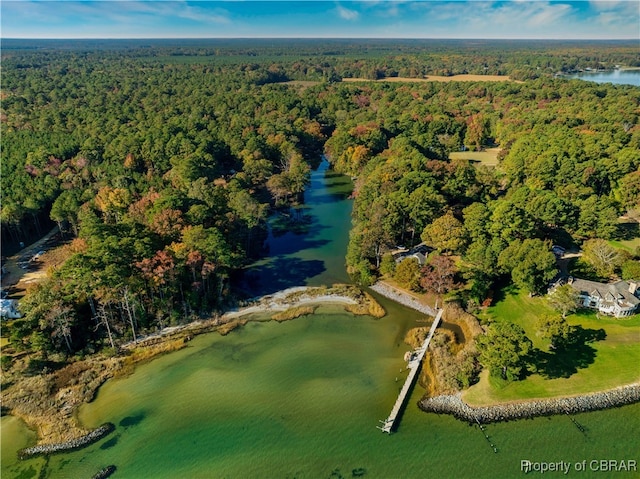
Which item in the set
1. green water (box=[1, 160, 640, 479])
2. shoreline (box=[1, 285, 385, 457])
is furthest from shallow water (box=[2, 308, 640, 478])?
shoreline (box=[1, 285, 385, 457])

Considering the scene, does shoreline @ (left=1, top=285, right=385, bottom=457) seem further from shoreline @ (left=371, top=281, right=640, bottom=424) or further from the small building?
the small building

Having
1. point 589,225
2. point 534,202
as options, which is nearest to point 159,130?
point 534,202

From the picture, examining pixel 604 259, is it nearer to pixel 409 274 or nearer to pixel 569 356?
pixel 569 356

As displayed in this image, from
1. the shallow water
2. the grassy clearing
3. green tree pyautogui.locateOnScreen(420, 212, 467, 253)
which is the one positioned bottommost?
the shallow water

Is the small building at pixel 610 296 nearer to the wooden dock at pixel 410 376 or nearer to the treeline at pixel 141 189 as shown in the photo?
the wooden dock at pixel 410 376

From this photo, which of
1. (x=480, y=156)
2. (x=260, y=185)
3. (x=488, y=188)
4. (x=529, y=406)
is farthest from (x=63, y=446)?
(x=480, y=156)

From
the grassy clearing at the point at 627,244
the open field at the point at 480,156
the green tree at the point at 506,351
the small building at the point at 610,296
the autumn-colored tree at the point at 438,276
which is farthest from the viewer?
the open field at the point at 480,156

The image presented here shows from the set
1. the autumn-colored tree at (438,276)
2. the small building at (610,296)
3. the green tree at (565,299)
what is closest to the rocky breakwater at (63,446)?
the autumn-colored tree at (438,276)

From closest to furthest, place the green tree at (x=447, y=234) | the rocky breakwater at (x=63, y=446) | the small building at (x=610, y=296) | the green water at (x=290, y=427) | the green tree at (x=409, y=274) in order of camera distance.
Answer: the green water at (x=290, y=427)
the rocky breakwater at (x=63, y=446)
the small building at (x=610, y=296)
the green tree at (x=409, y=274)
the green tree at (x=447, y=234)
